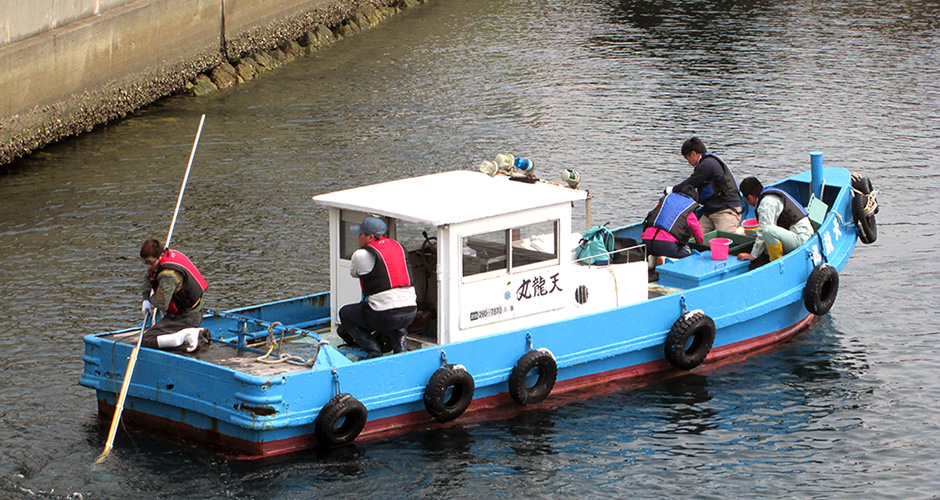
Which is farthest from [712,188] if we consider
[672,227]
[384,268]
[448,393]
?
[384,268]

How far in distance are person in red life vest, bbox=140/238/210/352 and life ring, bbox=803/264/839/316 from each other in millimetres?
6865

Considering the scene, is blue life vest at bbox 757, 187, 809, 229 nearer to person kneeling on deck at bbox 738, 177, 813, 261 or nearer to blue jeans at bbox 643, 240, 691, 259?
person kneeling on deck at bbox 738, 177, 813, 261

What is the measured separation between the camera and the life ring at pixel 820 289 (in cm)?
1372

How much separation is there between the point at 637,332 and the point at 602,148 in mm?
11220

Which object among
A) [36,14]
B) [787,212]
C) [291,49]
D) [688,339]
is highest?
[36,14]

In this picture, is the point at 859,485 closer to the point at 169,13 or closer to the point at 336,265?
the point at 336,265

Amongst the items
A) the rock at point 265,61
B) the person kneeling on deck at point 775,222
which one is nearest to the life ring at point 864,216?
the person kneeling on deck at point 775,222

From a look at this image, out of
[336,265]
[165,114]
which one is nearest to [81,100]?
[165,114]

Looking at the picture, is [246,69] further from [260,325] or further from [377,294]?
[377,294]

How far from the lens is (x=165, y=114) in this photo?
26.6m

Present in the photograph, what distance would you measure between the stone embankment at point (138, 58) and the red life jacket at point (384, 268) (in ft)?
43.3

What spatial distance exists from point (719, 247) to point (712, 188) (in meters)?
1.13

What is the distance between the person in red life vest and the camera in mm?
11047

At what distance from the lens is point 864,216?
15117mm
